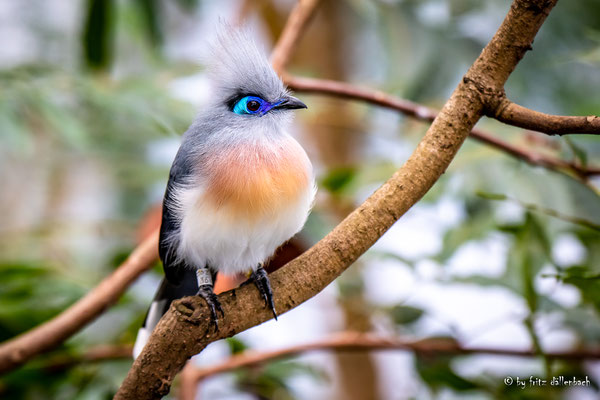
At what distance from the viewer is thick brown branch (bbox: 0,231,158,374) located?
1638 mm

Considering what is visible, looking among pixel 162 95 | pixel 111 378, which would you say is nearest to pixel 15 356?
pixel 111 378

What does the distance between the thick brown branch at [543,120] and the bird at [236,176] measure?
0.45 metres

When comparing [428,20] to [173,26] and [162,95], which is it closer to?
[162,95]

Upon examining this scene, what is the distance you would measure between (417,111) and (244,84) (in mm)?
712

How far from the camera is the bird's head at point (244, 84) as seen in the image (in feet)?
4.11

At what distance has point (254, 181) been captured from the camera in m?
1.24

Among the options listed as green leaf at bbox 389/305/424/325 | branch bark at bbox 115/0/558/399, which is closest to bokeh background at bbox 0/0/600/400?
green leaf at bbox 389/305/424/325

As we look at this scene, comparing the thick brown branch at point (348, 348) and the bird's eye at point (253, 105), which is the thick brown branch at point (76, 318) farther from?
the bird's eye at point (253, 105)

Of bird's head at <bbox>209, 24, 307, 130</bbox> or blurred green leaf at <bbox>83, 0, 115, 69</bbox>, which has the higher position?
blurred green leaf at <bbox>83, 0, 115, 69</bbox>

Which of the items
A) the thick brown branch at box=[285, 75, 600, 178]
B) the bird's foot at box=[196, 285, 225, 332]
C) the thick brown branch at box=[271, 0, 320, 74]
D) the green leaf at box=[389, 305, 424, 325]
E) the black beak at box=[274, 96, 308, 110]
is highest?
the thick brown branch at box=[271, 0, 320, 74]

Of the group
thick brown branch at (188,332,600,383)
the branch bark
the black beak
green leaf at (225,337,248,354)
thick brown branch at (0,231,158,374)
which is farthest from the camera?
green leaf at (225,337,248,354)

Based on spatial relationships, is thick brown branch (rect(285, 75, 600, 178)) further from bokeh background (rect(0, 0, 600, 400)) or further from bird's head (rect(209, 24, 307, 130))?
bird's head (rect(209, 24, 307, 130))

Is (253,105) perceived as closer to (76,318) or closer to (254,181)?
(254,181)

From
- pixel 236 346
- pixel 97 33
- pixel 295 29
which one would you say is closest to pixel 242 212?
pixel 295 29
